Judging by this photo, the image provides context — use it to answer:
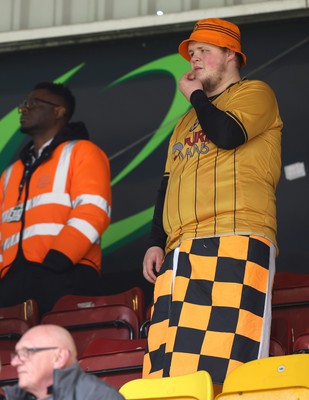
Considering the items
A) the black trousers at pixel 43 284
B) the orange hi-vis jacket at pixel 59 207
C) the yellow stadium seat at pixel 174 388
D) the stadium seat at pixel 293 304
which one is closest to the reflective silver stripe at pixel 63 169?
the orange hi-vis jacket at pixel 59 207

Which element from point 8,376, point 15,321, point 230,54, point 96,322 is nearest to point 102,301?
point 96,322

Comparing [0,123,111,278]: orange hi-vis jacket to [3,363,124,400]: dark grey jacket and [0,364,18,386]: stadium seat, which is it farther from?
[3,363,124,400]: dark grey jacket

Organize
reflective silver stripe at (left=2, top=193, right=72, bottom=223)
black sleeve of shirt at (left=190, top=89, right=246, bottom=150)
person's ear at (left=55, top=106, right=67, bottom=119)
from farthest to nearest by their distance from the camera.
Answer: person's ear at (left=55, top=106, right=67, bottom=119) → reflective silver stripe at (left=2, top=193, right=72, bottom=223) → black sleeve of shirt at (left=190, top=89, right=246, bottom=150)

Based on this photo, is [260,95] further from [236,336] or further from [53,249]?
[53,249]

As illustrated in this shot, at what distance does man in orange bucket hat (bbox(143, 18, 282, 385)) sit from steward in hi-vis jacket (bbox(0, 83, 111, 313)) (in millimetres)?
1382

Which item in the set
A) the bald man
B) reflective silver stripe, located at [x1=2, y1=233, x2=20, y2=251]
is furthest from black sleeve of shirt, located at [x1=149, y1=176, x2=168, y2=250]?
reflective silver stripe, located at [x1=2, y1=233, x2=20, y2=251]

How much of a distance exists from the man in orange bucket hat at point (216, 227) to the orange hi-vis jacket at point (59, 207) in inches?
53.3

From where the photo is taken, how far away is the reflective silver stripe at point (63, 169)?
6.08 meters

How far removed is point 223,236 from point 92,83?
3.72 metres

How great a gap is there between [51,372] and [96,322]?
2059mm

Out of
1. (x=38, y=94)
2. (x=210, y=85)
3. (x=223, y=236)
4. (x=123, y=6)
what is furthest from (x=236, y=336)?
(x=123, y=6)

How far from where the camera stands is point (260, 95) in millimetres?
A: 4367

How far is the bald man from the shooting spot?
3.04 meters

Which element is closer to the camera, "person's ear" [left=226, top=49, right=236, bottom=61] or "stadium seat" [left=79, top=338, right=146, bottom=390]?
"stadium seat" [left=79, top=338, right=146, bottom=390]
